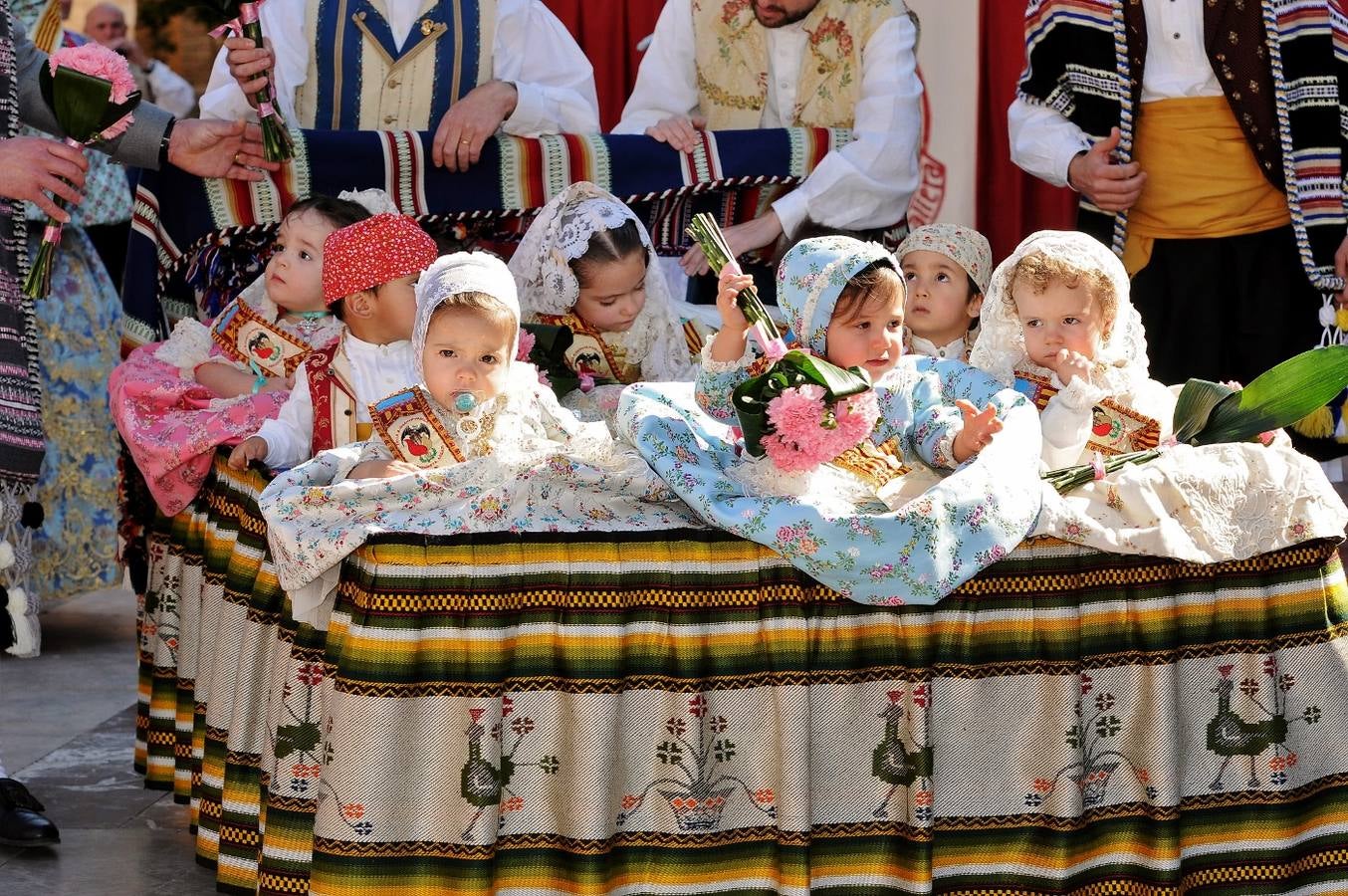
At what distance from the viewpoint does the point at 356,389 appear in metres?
3.67

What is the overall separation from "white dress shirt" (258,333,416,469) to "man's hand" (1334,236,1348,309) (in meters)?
2.31

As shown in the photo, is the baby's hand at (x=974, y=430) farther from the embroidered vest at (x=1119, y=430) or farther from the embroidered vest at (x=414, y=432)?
the embroidered vest at (x=414, y=432)

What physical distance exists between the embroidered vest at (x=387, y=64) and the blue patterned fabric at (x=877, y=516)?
179 centimetres

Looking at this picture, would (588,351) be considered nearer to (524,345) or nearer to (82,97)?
(524,345)

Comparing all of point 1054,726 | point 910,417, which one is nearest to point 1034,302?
point 910,417

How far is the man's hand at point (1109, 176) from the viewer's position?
4.65 m

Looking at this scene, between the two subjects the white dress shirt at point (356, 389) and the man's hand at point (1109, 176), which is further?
the man's hand at point (1109, 176)

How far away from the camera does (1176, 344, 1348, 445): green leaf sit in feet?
11.2

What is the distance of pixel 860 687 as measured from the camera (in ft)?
9.91

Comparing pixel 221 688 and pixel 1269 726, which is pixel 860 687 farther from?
pixel 221 688

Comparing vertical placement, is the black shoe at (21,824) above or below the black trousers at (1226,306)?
below

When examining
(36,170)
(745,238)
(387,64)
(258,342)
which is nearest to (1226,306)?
(745,238)

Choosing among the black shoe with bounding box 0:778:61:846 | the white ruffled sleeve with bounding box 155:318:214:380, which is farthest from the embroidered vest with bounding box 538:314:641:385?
the black shoe with bounding box 0:778:61:846

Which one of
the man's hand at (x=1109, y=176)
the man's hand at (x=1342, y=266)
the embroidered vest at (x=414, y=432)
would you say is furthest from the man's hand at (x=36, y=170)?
the man's hand at (x=1342, y=266)
